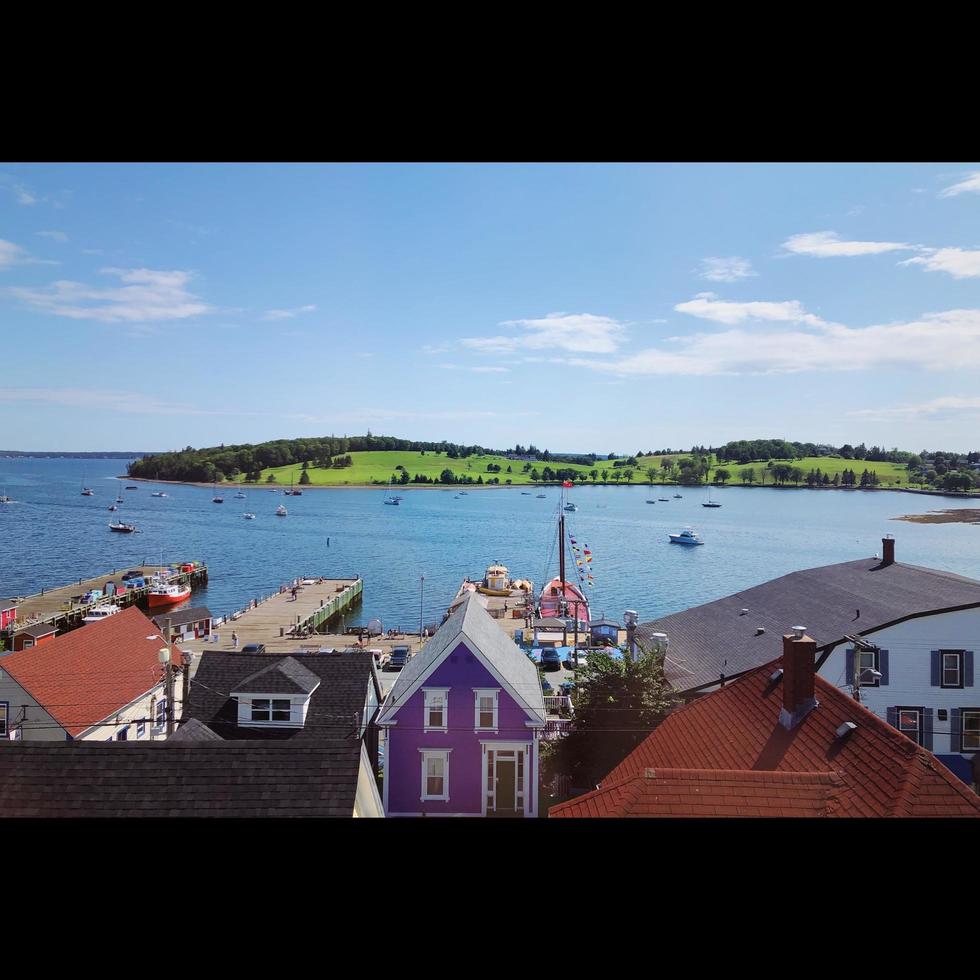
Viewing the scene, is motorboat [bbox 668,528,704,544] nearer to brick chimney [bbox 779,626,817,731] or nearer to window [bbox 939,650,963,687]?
window [bbox 939,650,963,687]

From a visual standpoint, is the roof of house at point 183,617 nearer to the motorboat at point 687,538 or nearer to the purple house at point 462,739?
the purple house at point 462,739

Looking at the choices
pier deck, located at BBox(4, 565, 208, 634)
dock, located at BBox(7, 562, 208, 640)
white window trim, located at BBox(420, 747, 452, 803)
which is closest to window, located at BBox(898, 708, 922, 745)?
white window trim, located at BBox(420, 747, 452, 803)
